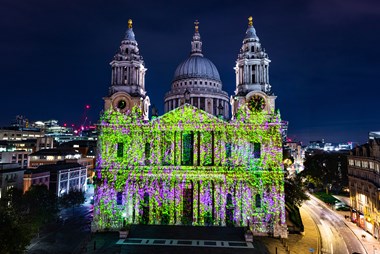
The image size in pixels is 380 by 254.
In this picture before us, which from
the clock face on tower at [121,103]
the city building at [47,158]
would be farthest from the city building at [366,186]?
the city building at [47,158]

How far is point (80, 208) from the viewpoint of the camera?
62.8 metres

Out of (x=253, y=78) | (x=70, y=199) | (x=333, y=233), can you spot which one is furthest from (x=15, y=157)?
(x=333, y=233)

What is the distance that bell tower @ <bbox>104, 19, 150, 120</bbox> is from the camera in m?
50.9

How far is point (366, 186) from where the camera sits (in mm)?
53500

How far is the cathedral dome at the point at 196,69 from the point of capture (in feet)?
256

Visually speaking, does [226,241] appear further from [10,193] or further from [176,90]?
[176,90]

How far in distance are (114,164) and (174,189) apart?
969cm

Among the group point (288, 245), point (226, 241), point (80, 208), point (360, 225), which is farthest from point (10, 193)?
point (360, 225)

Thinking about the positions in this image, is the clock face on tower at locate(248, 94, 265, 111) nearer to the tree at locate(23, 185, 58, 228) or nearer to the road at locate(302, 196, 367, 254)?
the road at locate(302, 196, 367, 254)

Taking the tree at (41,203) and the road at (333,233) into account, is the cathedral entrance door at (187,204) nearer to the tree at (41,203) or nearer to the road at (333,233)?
the road at (333,233)

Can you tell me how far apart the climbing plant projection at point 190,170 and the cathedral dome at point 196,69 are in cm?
3382

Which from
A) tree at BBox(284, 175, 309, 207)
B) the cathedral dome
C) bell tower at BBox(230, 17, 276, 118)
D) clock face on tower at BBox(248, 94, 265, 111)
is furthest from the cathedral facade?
the cathedral dome

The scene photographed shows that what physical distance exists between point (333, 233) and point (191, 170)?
2345cm

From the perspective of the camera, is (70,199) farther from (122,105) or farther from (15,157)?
(15,157)
